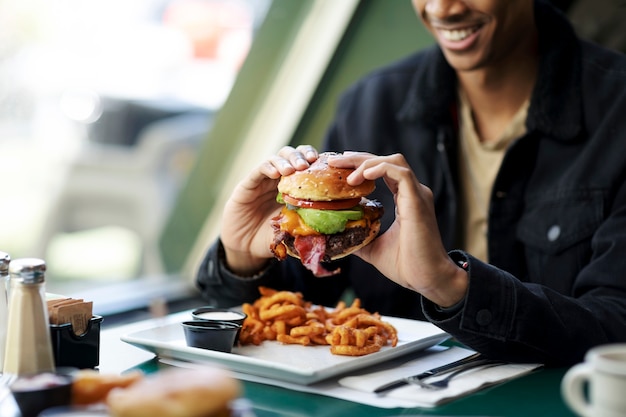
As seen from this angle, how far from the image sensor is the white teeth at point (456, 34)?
2.42 m

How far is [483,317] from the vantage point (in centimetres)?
181

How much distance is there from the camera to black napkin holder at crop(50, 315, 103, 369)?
1.70 m

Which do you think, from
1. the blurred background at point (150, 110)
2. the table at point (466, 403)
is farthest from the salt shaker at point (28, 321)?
the blurred background at point (150, 110)

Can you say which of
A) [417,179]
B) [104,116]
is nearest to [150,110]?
[104,116]

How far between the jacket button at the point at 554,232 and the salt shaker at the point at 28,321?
4.34 ft

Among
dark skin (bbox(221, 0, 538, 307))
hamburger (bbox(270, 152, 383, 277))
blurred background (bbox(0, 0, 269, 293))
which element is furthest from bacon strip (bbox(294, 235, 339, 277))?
blurred background (bbox(0, 0, 269, 293))

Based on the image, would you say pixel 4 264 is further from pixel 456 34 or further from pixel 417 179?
pixel 456 34

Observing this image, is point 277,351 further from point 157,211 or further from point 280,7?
point 157,211

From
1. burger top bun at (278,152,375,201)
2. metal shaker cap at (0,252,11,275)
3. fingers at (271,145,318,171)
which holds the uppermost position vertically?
fingers at (271,145,318,171)

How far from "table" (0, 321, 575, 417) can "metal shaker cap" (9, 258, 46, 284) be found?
0.68 feet

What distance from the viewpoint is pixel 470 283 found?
181cm

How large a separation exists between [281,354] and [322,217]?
0.29 m

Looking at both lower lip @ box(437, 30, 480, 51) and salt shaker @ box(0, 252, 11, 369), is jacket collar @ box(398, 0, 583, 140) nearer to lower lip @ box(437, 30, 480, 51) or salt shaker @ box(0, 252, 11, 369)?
lower lip @ box(437, 30, 480, 51)

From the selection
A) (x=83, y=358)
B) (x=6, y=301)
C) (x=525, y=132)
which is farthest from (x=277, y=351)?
(x=525, y=132)
